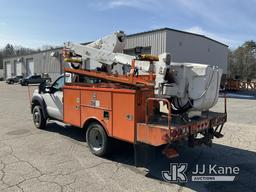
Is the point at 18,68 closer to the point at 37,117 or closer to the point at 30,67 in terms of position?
the point at 30,67

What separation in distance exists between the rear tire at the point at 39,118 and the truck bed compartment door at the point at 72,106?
2.07 meters

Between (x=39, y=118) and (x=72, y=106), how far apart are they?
2.68 m

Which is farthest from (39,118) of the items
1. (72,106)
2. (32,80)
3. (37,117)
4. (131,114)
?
(32,80)

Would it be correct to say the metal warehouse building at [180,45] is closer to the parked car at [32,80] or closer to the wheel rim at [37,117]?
the wheel rim at [37,117]

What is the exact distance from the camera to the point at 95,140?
612cm

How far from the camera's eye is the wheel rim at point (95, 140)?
5.98 meters

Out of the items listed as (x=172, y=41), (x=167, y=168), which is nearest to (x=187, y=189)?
(x=167, y=168)

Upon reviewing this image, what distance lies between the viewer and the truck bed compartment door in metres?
6.38

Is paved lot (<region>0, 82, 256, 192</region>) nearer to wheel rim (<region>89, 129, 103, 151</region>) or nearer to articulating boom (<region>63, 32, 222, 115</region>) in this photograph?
wheel rim (<region>89, 129, 103, 151</region>)

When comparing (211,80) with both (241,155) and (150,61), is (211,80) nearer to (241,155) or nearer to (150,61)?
(150,61)

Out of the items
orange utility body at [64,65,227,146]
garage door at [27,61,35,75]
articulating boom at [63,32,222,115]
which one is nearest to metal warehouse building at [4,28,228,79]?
orange utility body at [64,65,227,146]

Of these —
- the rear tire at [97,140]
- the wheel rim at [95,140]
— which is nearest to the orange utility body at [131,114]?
the rear tire at [97,140]

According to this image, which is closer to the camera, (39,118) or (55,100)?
(55,100)

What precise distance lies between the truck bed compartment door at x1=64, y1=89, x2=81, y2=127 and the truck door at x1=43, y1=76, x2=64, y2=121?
768 mm
